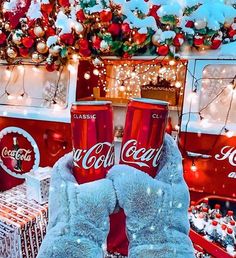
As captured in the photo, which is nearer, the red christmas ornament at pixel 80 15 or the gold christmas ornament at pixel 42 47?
the red christmas ornament at pixel 80 15

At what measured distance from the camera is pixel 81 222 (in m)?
0.60

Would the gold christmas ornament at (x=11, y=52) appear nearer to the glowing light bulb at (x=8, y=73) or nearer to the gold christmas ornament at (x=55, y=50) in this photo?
the glowing light bulb at (x=8, y=73)

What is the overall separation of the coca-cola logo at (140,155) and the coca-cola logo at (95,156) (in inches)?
1.5

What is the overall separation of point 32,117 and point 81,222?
286 centimetres

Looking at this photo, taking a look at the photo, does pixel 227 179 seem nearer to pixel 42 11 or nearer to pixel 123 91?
pixel 123 91

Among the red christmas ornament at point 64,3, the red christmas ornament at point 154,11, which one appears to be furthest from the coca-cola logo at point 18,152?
the red christmas ornament at point 154,11

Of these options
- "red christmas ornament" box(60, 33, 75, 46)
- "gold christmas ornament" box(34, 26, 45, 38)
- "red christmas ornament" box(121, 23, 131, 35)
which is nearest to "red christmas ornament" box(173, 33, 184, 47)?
"red christmas ornament" box(121, 23, 131, 35)

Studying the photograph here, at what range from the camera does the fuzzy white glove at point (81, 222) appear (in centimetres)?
60

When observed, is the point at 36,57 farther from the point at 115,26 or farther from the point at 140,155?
the point at 140,155

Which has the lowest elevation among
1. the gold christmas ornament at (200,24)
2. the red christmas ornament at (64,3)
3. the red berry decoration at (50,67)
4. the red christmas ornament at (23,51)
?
the red berry decoration at (50,67)

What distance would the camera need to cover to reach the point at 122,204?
62 centimetres

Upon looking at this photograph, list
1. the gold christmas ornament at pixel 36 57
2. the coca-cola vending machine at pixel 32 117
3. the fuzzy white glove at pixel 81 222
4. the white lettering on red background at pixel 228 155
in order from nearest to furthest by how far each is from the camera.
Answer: the fuzzy white glove at pixel 81 222, the white lettering on red background at pixel 228 155, the gold christmas ornament at pixel 36 57, the coca-cola vending machine at pixel 32 117

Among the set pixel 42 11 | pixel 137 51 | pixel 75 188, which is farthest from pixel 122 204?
pixel 42 11

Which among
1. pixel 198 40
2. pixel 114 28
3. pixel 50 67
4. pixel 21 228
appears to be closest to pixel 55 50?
pixel 50 67
